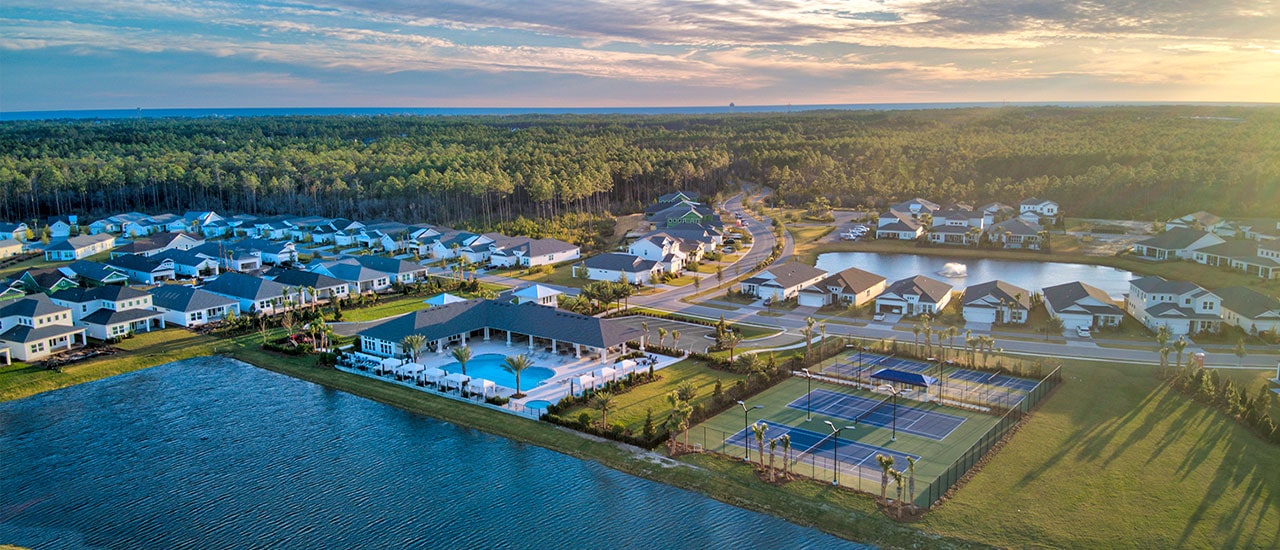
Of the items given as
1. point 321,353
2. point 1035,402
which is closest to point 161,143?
point 321,353

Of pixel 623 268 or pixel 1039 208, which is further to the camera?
pixel 1039 208

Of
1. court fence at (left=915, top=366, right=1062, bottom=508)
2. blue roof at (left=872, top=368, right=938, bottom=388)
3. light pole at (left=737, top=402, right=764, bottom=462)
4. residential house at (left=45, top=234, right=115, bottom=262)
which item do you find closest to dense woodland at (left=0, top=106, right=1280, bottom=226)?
residential house at (left=45, top=234, right=115, bottom=262)

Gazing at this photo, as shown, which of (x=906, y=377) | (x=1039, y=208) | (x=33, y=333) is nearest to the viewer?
(x=906, y=377)

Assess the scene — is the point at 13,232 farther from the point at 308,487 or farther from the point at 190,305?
the point at 308,487

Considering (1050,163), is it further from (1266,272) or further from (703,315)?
(703,315)

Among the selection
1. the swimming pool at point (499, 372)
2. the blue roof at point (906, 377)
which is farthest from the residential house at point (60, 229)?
the blue roof at point (906, 377)

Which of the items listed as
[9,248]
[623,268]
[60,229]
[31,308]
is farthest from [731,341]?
[60,229]
